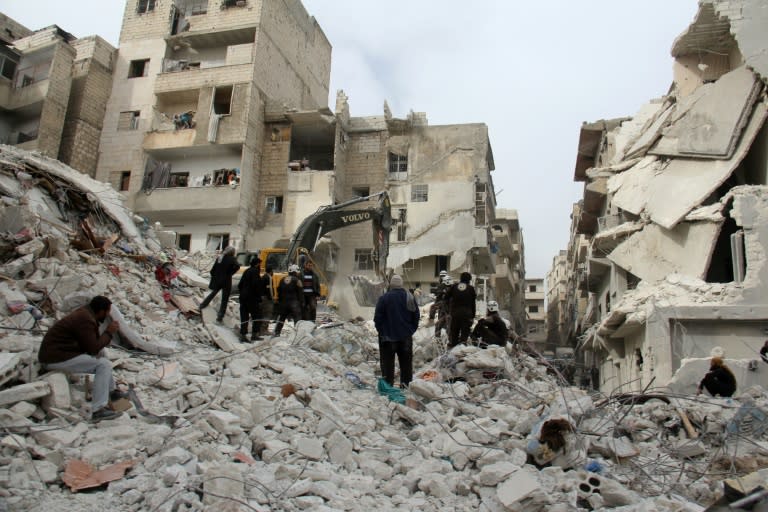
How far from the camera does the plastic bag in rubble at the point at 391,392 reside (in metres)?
6.97

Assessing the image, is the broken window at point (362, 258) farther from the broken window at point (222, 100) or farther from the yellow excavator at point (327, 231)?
the broken window at point (222, 100)

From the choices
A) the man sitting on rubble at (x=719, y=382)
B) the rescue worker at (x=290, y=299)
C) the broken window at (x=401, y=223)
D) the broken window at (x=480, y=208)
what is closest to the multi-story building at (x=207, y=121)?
the broken window at (x=401, y=223)

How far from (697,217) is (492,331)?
873 cm

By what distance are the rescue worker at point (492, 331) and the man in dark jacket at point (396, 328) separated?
2.31 metres

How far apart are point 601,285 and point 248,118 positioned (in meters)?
17.8

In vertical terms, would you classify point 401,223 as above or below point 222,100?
below

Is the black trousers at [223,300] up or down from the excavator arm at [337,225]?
Result: down

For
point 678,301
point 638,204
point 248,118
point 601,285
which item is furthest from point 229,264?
point 248,118

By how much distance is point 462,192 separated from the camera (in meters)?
29.3

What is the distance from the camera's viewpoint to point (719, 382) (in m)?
8.53

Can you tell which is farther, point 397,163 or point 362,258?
point 397,163

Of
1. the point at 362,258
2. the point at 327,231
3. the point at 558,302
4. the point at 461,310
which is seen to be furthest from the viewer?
the point at 558,302

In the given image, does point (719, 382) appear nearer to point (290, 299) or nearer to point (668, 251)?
point (290, 299)

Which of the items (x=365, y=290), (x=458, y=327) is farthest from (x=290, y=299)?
(x=365, y=290)
